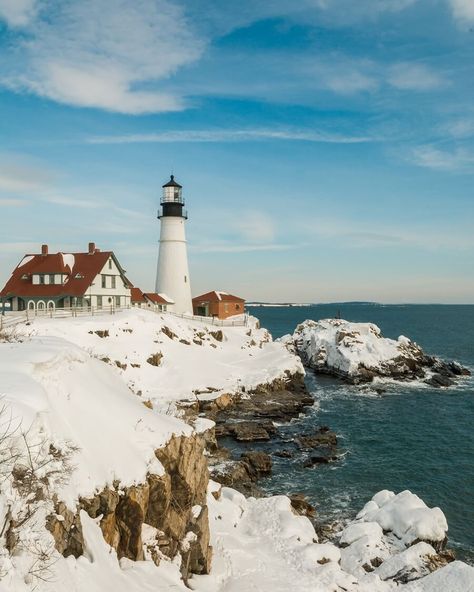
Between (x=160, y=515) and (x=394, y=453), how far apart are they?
21898 millimetres

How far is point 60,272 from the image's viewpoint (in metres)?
48.5

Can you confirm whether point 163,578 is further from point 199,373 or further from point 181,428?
point 199,373

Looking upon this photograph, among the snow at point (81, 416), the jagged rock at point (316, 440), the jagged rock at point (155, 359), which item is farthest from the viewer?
the jagged rock at point (155, 359)

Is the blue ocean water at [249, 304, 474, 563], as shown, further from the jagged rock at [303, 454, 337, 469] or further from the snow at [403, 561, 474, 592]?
the snow at [403, 561, 474, 592]

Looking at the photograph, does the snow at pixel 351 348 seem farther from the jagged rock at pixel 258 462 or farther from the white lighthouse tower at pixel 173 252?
the jagged rock at pixel 258 462

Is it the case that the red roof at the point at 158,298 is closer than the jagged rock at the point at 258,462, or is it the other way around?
the jagged rock at the point at 258,462

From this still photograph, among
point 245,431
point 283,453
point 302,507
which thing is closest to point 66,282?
point 245,431

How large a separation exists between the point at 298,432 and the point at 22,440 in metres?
26.5

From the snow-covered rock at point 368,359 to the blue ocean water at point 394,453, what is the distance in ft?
15.1

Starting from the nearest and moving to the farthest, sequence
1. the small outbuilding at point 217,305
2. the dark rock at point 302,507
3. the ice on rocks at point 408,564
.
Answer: the ice on rocks at point 408,564, the dark rock at point 302,507, the small outbuilding at point 217,305

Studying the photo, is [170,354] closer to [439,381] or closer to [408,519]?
[408,519]

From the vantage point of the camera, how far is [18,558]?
306 inches

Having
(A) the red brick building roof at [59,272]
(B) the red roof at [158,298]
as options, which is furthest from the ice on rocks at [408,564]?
(B) the red roof at [158,298]

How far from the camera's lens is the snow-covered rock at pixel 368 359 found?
180ft
